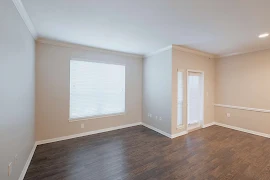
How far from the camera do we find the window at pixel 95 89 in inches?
146

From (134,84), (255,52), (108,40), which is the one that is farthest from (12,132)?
(255,52)

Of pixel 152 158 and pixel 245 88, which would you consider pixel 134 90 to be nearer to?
pixel 152 158

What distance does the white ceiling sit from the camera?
6.13 feet

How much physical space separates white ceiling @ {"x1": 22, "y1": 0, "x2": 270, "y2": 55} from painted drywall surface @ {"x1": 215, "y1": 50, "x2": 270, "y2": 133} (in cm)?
70

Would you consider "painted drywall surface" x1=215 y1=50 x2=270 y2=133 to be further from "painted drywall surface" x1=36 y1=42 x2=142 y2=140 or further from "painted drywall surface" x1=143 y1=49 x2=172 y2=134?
"painted drywall surface" x1=36 y1=42 x2=142 y2=140

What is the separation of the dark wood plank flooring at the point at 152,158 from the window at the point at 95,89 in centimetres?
81

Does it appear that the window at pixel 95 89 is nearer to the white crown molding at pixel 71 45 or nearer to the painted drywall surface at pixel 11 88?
the white crown molding at pixel 71 45

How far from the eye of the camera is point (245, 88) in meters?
4.23

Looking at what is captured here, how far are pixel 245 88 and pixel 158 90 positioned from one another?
2837 millimetres

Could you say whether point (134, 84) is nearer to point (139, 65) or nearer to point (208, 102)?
point (139, 65)

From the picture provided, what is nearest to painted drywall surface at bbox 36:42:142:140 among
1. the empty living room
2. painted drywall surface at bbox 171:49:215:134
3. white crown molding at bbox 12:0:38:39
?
the empty living room

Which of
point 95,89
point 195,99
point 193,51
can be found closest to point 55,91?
point 95,89

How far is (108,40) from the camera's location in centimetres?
334

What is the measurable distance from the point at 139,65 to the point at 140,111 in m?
1.76
